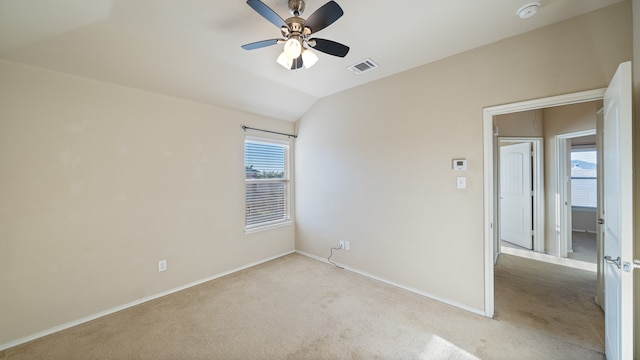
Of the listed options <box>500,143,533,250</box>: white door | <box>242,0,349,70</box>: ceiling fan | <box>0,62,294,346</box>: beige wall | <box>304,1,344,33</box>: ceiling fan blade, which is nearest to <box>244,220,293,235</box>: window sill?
<box>0,62,294,346</box>: beige wall

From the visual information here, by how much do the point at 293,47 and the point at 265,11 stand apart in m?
0.28

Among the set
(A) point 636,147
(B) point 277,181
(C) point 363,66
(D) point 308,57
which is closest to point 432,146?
(C) point 363,66

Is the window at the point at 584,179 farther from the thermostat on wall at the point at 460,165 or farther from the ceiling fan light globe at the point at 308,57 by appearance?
the ceiling fan light globe at the point at 308,57

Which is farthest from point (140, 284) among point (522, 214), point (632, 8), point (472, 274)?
point (522, 214)

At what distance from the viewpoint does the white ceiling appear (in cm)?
177

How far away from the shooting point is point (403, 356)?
1.83m

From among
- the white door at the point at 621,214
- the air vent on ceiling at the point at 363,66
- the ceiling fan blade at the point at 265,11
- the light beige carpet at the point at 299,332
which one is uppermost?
the air vent on ceiling at the point at 363,66

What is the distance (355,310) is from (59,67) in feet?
12.3

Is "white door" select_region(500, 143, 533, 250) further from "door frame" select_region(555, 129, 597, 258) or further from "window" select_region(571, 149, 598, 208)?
"window" select_region(571, 149, 598, 208)

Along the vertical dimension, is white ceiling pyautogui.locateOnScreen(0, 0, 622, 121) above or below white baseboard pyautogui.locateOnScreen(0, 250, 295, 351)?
above

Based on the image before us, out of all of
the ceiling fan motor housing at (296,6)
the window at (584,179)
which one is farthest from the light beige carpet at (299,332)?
the window at (584,179)

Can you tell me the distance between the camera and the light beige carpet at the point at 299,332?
6.12 feet

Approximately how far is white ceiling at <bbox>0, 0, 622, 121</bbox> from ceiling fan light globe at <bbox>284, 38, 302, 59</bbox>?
0.37 meters

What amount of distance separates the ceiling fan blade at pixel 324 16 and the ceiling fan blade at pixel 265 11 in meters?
0.19
